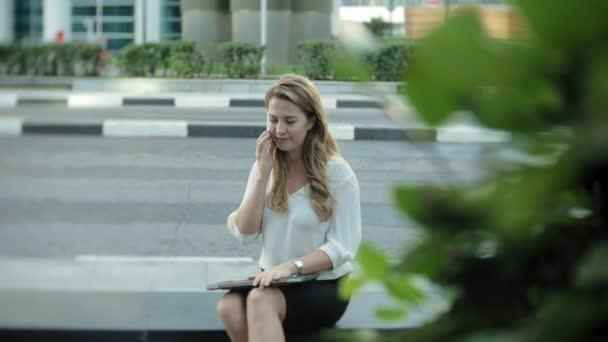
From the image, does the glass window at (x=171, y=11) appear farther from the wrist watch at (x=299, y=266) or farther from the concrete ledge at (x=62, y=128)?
the wrist watch at (x=299, y=266)

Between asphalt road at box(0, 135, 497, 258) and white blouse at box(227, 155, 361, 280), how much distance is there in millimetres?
651

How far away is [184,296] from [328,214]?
66 centimetres

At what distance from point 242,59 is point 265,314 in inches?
566

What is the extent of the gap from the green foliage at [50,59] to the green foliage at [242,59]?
7.72 feet

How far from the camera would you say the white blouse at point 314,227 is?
3.15m

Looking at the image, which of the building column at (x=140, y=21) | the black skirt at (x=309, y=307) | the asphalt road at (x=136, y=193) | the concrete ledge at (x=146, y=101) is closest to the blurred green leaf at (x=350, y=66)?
the black skirt at (x=309, y=307)

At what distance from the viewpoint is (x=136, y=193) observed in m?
7.11

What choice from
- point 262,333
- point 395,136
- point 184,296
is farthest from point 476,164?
point 395,136

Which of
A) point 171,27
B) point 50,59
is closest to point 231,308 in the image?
point 50,59

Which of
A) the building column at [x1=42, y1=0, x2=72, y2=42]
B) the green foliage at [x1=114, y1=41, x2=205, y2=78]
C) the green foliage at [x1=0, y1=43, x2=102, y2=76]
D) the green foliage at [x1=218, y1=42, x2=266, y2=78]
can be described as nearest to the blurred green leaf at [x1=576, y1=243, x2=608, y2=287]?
the green foliage at [x1=218, y1=42, x2=266, y2=78]

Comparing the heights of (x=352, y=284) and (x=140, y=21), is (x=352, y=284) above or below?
below

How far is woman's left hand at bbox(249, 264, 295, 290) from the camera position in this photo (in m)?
2.95

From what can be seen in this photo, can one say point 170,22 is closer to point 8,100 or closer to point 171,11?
point 171,11

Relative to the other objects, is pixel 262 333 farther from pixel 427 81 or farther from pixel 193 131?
pixel 193 131
